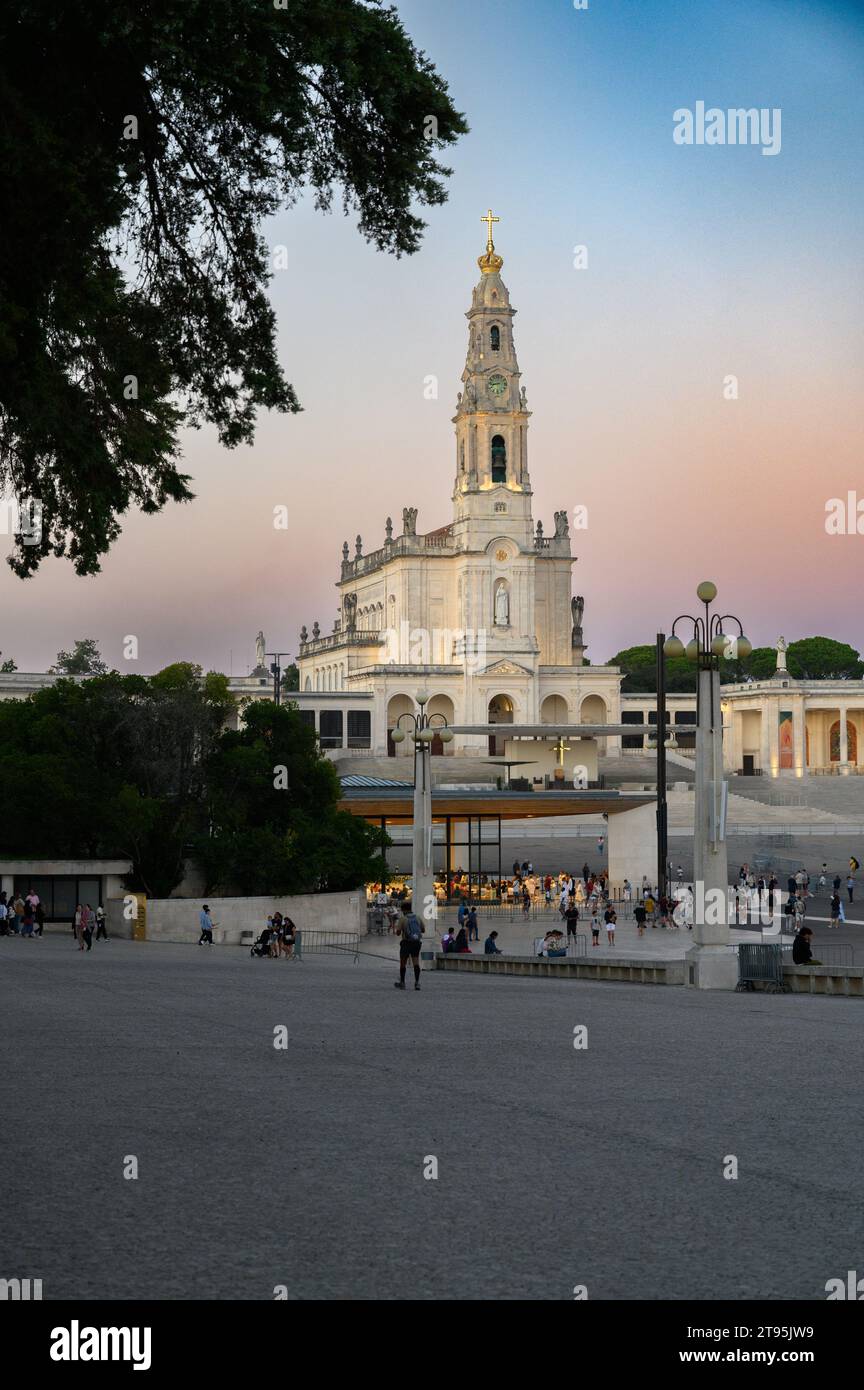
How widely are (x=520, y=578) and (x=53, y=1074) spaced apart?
9180 centimetres

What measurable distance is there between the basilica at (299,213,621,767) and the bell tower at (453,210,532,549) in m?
0.07

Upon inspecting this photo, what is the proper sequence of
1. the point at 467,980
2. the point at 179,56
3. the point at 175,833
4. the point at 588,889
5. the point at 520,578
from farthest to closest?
the point at 520,578 → the point at 588,889 → the point at 175,833 → the point at 467,980 → the point at 179,56

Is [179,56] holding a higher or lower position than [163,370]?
higher

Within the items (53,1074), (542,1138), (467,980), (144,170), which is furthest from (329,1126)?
(467,980)

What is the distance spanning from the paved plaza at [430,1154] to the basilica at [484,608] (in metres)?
81.9

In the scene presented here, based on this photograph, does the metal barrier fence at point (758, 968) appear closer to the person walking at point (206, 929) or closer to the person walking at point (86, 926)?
the person walking at point (86, 926)

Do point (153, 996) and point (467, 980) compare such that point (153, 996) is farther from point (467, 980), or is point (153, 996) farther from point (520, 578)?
point (520, 578)

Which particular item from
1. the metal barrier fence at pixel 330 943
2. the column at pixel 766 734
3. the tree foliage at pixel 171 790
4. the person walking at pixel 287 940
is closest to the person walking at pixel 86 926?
the person walking at pixel 287 940

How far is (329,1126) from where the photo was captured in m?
10.2

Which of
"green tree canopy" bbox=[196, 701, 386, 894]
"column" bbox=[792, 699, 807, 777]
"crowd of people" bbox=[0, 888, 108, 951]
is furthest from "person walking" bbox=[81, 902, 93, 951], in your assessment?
"column" bbox=[792, 699, 807, 777]

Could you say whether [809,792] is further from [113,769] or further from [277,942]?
[277,942]

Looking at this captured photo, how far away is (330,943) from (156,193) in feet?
92.9

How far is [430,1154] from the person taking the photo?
368 inches

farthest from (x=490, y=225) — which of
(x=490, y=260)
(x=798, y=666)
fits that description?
(x=798, y=666)
